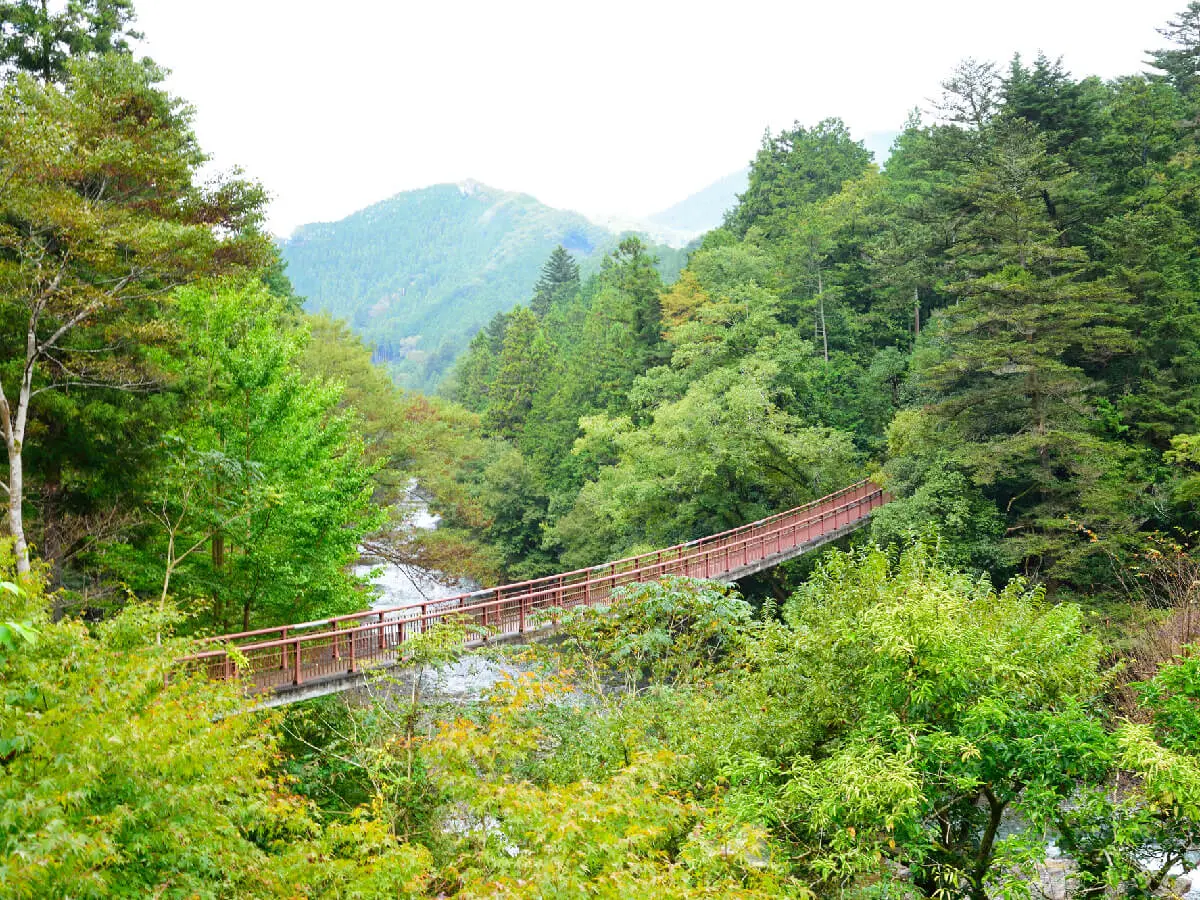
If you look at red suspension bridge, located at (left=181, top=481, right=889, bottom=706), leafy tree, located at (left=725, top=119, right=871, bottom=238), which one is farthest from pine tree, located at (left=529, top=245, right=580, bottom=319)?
red suspension bridge, located at (left=181, top=481, right=889, bottom=706)

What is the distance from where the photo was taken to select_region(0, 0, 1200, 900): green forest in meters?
6.35

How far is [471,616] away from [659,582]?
353 centimetres

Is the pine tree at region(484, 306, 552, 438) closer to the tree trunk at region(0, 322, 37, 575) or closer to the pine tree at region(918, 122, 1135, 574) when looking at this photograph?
the pine tree at region(918, 122, 1135, 574)

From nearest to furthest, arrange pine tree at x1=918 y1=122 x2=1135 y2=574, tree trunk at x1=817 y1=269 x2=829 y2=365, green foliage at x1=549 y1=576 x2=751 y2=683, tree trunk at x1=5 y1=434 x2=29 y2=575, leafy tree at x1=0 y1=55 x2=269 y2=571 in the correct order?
tree trunk at x1=5 y1=434 x2=29 y2=575 → leafy tree at x1=0 y1=55 x2=269 y2=571 → green foliage at x1=549 y1=576 x2=751 y2=683 → pine tree at x1=918 y1=122 x2=1135 y2=574 → tree trunk at x1=817 y1=269 x2=829 y2=365

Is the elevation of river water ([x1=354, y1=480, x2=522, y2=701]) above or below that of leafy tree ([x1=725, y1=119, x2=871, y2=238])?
below

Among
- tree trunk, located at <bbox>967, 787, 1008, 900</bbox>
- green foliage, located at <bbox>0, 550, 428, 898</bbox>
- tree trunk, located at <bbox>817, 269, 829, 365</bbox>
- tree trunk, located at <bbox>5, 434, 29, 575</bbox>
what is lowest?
tree trunk, located at <bbox>967, 787, 1008, 900</bbox>

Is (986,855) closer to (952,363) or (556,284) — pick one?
(952,363)

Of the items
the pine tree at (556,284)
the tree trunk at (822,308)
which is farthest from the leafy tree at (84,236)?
the pine tree at (556,284)

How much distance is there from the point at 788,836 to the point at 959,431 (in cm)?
1515

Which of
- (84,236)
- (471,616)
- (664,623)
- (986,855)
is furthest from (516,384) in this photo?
(986,855)

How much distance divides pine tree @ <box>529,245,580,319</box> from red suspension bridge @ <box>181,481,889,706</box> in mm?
48758

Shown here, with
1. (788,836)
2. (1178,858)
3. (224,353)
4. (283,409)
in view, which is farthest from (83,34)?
(1178,858)

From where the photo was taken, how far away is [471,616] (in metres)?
14.9

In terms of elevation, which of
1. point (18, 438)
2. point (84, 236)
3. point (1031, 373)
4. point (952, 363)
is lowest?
point (1031, 373)
